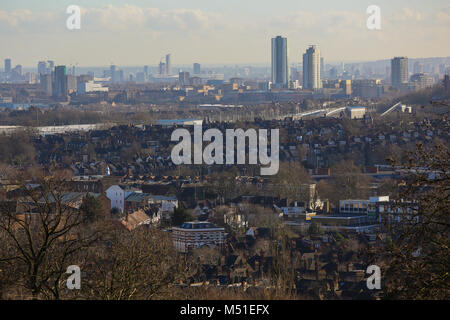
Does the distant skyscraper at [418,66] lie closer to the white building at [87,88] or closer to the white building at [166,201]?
the white building at [87,88]

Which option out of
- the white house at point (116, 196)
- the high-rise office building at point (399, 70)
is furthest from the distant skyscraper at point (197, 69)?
the white house at point (116, 196)

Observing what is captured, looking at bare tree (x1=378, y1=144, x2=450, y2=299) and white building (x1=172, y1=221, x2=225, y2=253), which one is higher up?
bare tree (x1=378, y1=144, x2=450, y2=299)

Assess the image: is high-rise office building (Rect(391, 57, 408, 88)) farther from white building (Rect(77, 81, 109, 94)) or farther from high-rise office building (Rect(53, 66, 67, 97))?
high-rise office building (Rect(53, 66, 67, 97))

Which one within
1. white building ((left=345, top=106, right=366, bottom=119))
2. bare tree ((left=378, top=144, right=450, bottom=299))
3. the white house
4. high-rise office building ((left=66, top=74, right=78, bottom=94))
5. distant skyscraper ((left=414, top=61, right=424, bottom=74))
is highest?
distant skyscraper ((left=414, top=61, right=424, bottom=74))

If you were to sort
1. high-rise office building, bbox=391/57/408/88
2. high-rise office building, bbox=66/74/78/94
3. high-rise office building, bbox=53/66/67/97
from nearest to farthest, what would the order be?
high-rise office building, bbox=391/57/408/88
high-rise office building, bbox=53/66/67/97
high-rise office building, bbox=66/74/78/94

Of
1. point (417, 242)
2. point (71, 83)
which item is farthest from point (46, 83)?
point (417, 242)

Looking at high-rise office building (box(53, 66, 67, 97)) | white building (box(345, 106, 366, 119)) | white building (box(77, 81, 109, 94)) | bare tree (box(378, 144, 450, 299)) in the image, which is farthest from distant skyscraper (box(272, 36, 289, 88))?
bare tree (box(378, 144, 450, 299))

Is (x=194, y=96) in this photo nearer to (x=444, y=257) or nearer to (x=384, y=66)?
(x=384, y=66)
